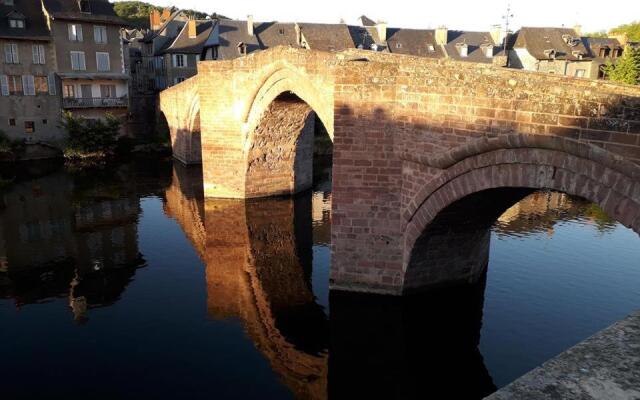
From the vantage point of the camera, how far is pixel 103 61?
3856 centimetres

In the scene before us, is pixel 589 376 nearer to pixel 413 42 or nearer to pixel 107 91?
pixel 107 91

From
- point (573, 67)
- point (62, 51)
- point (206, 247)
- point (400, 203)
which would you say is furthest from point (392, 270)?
point (573, 67)

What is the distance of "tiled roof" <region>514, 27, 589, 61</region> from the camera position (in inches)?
2009

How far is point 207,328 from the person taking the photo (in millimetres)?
13336

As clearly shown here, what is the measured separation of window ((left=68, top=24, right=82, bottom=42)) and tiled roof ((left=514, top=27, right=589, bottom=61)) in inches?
1615

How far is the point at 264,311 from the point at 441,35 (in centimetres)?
4505

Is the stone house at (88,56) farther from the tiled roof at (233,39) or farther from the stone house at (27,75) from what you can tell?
the tiled roof at (233,39)

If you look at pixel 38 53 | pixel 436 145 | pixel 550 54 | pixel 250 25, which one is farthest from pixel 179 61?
pixel 436 145

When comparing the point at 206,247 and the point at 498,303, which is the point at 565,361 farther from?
the point at 206,247

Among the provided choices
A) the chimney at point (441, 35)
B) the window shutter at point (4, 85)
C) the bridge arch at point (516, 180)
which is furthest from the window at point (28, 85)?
the chimney at point (441, 35)

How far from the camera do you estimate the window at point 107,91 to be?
1535 inches

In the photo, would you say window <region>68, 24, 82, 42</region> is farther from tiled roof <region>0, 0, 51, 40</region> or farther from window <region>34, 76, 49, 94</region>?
window <region>34, 76, 49, 94</region>

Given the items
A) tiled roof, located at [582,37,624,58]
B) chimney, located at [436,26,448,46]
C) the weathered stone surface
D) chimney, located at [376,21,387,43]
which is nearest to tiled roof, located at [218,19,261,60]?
chimney, located at [376,21,387,43]

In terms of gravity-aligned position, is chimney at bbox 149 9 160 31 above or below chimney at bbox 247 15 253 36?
above
